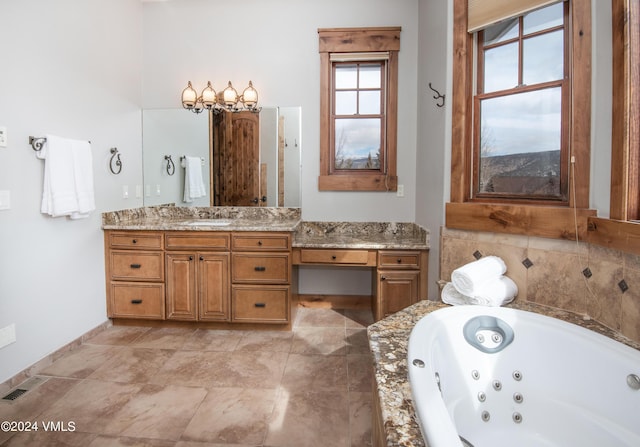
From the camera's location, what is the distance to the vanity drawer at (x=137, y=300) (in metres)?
2.96

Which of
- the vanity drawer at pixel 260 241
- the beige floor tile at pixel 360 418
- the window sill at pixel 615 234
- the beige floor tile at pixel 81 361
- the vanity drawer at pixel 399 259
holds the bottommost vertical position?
the beige floor tile at pixel 360 418

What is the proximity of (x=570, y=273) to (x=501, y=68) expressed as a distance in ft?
4.26

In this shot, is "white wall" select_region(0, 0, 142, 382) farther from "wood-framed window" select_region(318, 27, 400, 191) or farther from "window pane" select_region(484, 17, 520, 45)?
"window pane" select_region(484, 17, 520, 45)

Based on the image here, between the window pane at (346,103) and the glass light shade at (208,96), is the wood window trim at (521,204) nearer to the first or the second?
the window pane at (346,103)

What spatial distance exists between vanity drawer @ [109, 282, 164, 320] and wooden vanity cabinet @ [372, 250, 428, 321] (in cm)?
181

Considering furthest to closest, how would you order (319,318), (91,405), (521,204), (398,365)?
(319,318) → (521,204) → (91,405) → (398,365)

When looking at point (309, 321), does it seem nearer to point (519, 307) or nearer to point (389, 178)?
point (389, 178)

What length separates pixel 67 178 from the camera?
243 centimetres

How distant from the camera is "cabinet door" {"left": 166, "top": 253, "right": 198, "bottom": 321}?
2.93 m

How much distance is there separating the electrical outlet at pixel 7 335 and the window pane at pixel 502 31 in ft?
11.2

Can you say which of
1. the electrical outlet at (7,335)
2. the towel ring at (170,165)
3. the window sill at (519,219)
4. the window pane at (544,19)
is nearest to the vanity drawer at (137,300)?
the electrical outlet at (7,335)

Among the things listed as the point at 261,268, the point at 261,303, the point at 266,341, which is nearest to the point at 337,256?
the point at 261,268

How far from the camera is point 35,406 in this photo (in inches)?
75.8

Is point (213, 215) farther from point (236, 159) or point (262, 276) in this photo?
point (262, 276)
